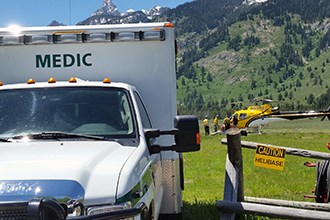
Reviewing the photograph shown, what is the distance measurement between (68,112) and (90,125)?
26cm

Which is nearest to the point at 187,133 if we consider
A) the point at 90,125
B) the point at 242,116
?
the point at 90,125

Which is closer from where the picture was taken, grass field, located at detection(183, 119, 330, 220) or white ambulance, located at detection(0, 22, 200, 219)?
white ambulance, located at detection(0, 22, 200, 219)

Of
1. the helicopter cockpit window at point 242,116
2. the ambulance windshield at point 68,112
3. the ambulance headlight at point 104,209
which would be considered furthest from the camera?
the helicopter cockpit window at point 242,116

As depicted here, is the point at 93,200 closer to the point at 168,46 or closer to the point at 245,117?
the point at 168,46

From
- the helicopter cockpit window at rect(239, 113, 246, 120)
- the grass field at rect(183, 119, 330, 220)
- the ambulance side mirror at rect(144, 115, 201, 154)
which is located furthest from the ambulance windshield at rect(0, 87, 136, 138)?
the helicopter cockpit window at rect(239, 113, 246, 120)

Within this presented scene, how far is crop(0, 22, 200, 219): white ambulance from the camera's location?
9.99 ft

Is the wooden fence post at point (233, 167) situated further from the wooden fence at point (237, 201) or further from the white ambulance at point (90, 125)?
the white ambulance at point (90, 125)

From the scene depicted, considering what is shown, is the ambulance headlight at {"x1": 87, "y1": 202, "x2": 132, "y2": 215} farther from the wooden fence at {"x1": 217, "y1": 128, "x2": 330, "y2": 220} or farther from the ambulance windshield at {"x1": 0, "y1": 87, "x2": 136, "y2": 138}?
the wooden fence at {"x1": 217, "y1": 128, "x2": 330, "y2": 220}

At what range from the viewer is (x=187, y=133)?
13.5ft

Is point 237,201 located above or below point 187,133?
below

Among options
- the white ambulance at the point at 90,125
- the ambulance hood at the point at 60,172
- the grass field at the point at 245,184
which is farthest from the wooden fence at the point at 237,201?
the ambulance hood at the point at 60,172

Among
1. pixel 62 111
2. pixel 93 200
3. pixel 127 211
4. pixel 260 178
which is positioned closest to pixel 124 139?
pixel 62 111

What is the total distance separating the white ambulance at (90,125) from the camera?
3.05 m

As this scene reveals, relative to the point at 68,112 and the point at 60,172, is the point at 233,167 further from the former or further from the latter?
the point at 60,172
